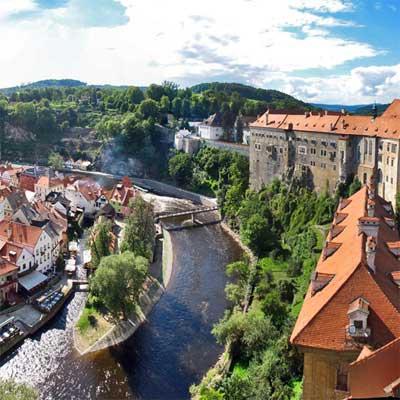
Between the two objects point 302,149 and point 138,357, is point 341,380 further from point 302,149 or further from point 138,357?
point 302,149

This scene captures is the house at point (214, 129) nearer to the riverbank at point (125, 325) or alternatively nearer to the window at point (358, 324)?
the riverbank at point (125, 325)

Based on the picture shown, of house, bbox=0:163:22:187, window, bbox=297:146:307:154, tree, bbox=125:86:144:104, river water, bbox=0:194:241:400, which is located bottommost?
river water, bbox=0:194:241:400

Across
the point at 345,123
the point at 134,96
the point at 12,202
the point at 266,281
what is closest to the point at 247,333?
the point at 266,281

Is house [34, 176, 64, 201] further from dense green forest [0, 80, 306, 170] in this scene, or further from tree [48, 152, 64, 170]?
tree [48, 152, 64, 170]

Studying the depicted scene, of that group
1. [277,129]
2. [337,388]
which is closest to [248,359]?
[337,388]

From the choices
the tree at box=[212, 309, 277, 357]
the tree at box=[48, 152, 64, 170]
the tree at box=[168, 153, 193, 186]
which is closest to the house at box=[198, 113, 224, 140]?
the tree at box=[168, 153, 193, 186]

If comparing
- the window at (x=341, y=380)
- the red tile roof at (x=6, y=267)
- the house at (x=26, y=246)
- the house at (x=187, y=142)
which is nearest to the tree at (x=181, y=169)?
the house at (x=187, y=142)
